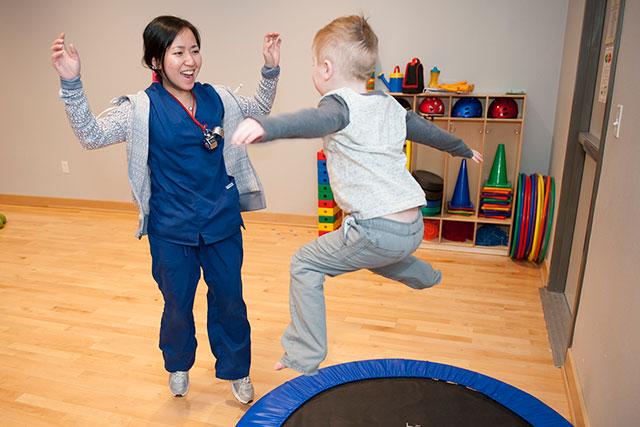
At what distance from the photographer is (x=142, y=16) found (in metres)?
4.94

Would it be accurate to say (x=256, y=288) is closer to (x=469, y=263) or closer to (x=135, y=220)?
(x=469, y=263)

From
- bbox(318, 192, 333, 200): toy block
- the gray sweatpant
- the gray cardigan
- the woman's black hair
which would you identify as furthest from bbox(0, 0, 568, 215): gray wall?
the gray sweatpant

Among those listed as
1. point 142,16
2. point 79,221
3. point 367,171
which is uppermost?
point 142,16

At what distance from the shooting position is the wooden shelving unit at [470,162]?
4066 millimetres

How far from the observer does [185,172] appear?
1.97 metres

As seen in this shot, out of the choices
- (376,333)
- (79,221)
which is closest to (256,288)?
(376,333)

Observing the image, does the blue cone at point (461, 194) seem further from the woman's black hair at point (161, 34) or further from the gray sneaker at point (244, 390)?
the woman's black hair at point (161, 34)

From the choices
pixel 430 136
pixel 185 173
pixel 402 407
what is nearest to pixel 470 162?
pixel 430 136

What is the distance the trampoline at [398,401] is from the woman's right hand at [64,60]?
4.38ft

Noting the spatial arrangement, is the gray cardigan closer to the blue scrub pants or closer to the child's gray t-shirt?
the blue scrub pants

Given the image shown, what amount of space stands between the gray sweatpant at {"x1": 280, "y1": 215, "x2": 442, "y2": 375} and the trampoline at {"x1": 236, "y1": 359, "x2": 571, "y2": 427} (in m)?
0.37

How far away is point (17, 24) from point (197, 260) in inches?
184

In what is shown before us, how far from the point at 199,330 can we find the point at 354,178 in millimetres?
1864

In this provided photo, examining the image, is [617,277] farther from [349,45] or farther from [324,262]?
[349,45]
